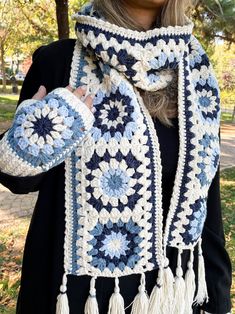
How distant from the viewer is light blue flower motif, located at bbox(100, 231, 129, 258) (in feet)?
4.00

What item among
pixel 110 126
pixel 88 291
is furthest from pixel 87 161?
pixel 88 291

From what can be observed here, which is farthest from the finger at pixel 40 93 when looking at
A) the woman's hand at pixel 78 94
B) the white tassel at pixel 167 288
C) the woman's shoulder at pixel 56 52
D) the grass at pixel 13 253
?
the grass at pixel 13 253

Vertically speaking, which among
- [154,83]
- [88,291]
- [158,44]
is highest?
[158,44]

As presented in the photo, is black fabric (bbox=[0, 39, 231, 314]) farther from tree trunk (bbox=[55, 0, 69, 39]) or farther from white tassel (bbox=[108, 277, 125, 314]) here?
tree trunk (bbox=[55, 0, 69, 39])

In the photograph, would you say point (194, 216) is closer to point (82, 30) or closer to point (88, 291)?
point (88, 291)

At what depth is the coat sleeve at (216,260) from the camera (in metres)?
1.47

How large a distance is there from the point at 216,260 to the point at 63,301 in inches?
23.1

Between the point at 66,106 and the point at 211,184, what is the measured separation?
62cm

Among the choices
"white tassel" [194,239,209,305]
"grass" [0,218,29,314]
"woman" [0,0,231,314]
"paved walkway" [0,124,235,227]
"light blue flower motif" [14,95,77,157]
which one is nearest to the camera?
"light blue flower motif" [14,95,77,157]

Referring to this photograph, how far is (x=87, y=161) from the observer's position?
3.90ft

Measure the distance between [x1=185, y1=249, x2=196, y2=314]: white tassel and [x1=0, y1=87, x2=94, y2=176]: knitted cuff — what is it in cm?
59

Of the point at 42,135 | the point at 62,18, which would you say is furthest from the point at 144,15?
the point at 62,18

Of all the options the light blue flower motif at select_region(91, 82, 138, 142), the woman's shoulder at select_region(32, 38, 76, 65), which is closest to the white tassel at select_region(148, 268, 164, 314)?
the light blue flower motif at select_region(91, 82, 138, 142)

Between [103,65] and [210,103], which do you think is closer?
[103,65]
